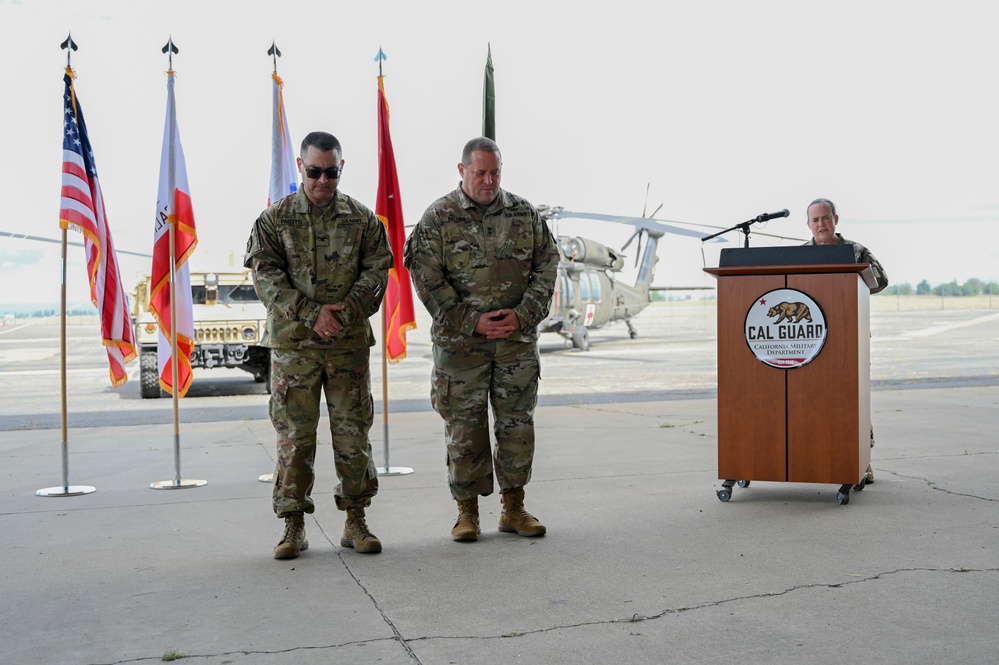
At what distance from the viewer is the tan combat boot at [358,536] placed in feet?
13.6

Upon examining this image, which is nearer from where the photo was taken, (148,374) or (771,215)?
(771,215)

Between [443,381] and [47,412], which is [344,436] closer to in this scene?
[443,381]

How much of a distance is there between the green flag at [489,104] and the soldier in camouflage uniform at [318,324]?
2036mm

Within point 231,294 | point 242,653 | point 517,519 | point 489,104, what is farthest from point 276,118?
point 231,294

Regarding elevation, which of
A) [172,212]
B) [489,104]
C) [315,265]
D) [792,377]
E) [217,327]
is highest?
[489,104]

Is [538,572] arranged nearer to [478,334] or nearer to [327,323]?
[478,334]

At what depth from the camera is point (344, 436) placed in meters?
4.25

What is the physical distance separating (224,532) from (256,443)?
3627 mm

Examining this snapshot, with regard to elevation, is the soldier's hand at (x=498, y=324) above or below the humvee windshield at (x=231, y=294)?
below

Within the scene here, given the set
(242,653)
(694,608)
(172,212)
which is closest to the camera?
(242,653)

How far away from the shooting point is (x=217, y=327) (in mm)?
14219

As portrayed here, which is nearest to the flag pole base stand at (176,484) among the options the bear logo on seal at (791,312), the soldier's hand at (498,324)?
the soldier's hand at (498,324)

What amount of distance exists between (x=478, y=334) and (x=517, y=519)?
35.0 inches

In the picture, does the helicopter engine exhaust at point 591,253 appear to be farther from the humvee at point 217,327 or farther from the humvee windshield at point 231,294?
the humvee at point 217,327
